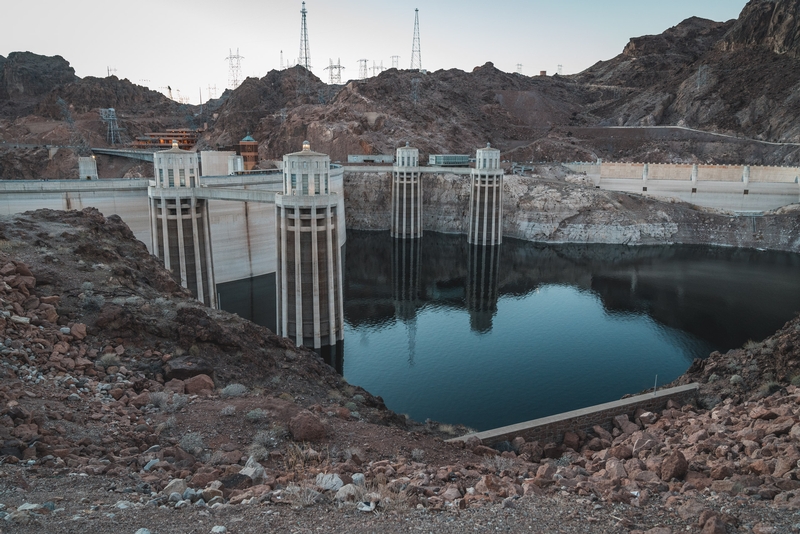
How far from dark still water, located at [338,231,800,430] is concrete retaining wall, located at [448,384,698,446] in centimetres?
644

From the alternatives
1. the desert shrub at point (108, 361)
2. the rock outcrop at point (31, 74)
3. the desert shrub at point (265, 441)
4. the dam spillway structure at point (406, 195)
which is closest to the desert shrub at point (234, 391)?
the desert shrub at point (265, 441)

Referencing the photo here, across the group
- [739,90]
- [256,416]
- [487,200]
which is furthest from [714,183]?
[256,416]

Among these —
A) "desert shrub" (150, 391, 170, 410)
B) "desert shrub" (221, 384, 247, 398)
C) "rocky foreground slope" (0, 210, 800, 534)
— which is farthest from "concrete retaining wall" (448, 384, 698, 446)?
"desert shrub" (150, 391, 170, 410)

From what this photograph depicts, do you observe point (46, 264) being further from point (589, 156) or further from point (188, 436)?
point (589, 156)

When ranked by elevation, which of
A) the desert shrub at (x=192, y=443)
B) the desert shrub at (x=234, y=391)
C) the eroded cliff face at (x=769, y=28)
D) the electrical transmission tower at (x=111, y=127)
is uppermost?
the eroded cliff face at (x=769, y=28)

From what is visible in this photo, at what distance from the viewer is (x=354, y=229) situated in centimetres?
8138

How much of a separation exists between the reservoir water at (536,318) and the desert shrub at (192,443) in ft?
52.6

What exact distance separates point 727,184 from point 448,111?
52.6 metres

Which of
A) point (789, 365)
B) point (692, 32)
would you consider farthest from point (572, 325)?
point (692, 32)

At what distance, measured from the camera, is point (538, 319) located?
140ft

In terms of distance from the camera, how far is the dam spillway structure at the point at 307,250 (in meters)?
31.8

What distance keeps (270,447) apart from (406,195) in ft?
213

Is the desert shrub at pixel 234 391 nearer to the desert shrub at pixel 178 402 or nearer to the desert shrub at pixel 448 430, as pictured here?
the desert shrub at pixel 178 402

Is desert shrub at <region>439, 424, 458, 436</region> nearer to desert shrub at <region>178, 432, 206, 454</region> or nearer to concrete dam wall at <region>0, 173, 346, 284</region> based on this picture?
desert shrub at <region>178, 432, 206, 454</region>
